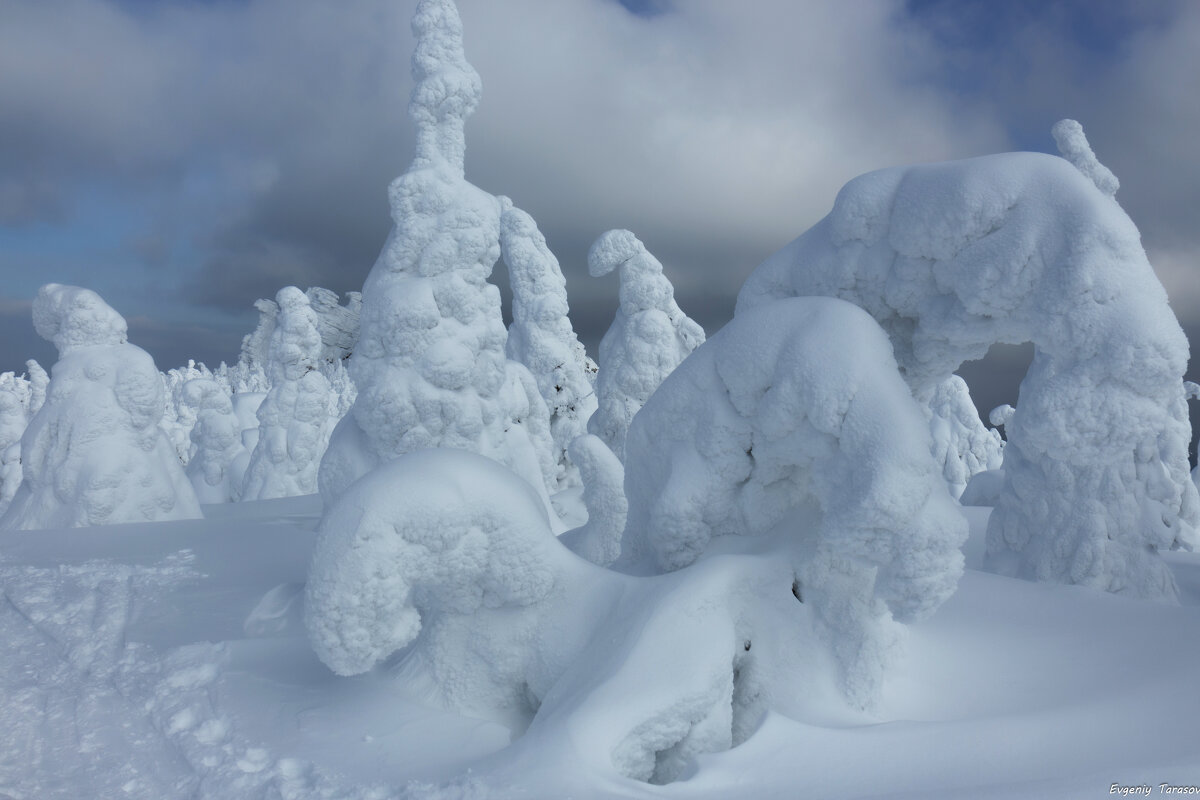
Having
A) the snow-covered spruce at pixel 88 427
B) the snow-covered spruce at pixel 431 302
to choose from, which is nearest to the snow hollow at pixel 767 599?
the snow-covered spruce at pixel 431 302

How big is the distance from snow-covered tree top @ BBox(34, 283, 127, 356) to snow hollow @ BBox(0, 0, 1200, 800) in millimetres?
3061

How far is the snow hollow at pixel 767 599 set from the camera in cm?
304

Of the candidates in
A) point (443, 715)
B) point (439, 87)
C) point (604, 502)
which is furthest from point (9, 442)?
point (443, 715)

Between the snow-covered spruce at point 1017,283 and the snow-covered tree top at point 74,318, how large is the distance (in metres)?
7.26

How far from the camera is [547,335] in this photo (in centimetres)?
1484

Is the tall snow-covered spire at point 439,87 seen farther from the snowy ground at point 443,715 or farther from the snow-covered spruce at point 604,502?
the snowy ground at point 443,715

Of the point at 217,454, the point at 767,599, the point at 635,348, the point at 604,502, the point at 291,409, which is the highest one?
the point at 635,348

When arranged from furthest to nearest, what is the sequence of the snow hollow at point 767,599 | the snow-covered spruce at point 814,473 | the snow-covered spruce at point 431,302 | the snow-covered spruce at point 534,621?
the snow-covered spruce at point 431,302, the snow-covered spruce at point 814,473, the snow-covered spruce at point 534,621, the snow hollow at point 767,599

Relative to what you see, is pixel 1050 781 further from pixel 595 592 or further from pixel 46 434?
pixel 46 434

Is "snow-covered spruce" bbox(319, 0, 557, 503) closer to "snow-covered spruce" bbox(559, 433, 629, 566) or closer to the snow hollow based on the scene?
the snow hollow

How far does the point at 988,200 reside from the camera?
3822 millimetres

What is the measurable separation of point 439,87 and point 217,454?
1262cm

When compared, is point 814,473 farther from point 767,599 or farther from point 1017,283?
point 1017,283

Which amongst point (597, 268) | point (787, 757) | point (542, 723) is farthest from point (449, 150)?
point (787, 757)
